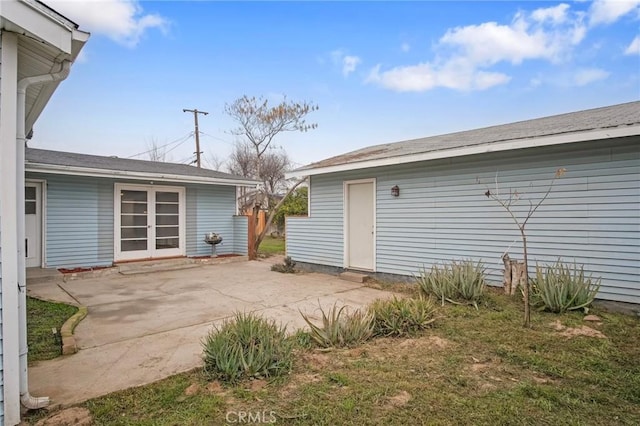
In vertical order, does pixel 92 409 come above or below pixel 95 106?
below

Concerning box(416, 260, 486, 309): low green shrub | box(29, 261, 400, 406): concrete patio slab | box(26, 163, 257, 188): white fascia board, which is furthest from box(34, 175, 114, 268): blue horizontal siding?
box(416, 260, 486, 309): low green shrub

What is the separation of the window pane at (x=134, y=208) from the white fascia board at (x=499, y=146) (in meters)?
5.43

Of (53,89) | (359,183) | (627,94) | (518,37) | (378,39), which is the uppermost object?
(378,39)

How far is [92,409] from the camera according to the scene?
2.45 meters

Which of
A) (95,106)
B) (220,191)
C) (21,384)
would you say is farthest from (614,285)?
(95,106)

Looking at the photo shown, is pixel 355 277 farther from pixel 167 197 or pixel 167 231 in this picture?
pixel 167 197

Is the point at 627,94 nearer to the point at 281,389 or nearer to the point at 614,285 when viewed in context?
the point at 614,285

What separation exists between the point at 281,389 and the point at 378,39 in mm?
9735

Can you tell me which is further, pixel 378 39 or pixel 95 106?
pixel 95 106

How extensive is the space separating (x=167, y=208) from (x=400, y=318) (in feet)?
27.4

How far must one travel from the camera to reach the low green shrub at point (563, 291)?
4590 millimetres

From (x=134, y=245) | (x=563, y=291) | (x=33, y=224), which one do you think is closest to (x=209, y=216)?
(x=134, y=245)

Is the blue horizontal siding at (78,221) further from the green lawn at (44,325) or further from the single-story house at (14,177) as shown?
the single-story house at (14,177)

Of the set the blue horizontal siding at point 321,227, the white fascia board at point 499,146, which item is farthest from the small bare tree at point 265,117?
the white fascia board at point 499,146
